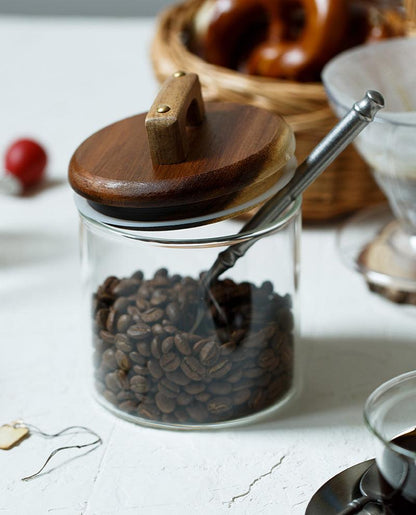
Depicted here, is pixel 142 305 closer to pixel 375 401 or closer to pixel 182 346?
pixel 182 346

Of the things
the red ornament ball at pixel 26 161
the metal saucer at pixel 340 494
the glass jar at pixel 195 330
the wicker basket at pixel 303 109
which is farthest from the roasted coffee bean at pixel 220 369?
the red ornament ball at pixel 26 161

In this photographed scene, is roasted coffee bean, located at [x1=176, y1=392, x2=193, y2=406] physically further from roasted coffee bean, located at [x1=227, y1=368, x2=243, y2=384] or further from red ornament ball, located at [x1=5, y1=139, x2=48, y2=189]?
red ornament ball, located at [x1=5, y1=139, x2=48, y2=189]

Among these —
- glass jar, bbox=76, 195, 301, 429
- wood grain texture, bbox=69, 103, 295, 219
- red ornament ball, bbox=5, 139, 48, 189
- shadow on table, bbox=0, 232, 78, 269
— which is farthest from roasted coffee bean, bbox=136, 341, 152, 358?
red ornament ball, bbox=5, 139, 48, 189

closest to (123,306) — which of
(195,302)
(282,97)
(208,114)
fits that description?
(195,302)

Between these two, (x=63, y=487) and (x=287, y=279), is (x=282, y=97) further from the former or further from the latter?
(x=63, y=487)

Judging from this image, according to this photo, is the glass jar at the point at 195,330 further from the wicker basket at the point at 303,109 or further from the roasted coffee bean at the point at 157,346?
the wicker basket at the point at 303,109

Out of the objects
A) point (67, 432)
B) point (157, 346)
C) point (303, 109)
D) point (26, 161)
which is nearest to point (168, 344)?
point (157, 346)

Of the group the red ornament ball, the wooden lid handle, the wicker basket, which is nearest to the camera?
the wooden lid handle
